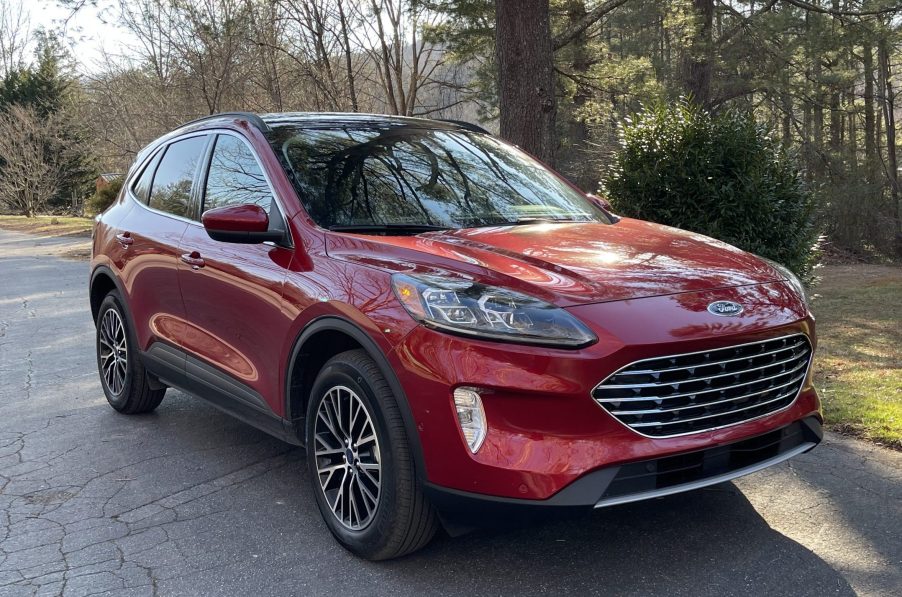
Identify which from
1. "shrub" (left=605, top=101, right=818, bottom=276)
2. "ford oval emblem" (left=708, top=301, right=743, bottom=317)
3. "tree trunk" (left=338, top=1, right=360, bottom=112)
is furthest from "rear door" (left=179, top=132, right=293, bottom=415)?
"tree trunk" (left=338, top=1, right=360, bottom=112)

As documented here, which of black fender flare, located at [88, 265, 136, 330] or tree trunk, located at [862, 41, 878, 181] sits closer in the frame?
black fender flare, located at [88, 265, 136, 330]

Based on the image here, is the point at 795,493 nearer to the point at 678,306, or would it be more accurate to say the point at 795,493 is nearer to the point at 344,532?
the point at 678,306

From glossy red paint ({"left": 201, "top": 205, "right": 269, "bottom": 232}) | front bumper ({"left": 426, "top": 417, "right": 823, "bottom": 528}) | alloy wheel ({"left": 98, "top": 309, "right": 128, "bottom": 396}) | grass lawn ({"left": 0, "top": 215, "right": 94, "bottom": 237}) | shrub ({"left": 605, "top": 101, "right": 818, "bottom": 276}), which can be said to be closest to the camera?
front bumper ({"left": 426, "top": 417, "right": 823, "bottom": 528})

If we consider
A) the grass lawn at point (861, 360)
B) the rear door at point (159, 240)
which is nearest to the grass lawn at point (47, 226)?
the grass lawn at point (861, 360)

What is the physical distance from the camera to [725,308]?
3078 millimetres

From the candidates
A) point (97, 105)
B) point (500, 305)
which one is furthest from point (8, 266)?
point (500, 305)

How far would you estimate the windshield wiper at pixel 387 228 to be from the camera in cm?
371

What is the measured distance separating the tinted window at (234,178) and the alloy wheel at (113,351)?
4.92 feet

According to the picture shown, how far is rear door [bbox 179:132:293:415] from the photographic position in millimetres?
3834

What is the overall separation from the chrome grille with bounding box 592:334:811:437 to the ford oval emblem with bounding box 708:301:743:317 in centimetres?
13

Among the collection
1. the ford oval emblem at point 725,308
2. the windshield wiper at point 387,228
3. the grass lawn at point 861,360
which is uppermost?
the windshield wiper at point 387,228

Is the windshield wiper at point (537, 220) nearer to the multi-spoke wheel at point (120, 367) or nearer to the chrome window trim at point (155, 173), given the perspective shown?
the chrome window trim at point (155, 173)

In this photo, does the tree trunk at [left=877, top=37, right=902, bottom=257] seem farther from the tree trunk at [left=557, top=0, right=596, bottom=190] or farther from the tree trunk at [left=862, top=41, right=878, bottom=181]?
the tree trunk at [left=557, top=0, right=596, bottom=190]

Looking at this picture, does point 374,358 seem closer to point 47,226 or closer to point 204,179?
point 204,179
